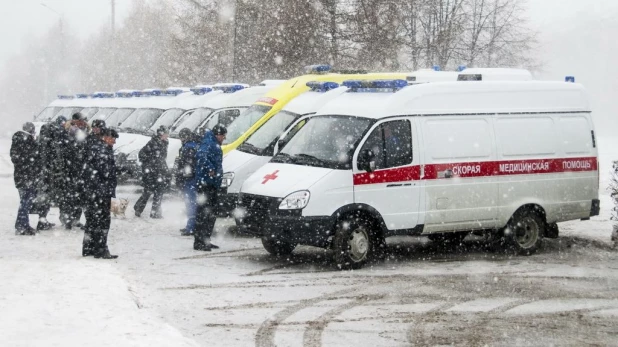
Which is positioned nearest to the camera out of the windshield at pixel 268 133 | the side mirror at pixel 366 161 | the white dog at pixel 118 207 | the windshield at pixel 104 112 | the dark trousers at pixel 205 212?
the side mirror at pixel 366 161

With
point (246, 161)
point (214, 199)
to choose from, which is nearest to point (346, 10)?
point (246, 161)

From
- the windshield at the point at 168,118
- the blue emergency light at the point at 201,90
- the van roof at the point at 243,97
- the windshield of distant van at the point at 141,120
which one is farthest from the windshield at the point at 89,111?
the van roof at the point at 243,97

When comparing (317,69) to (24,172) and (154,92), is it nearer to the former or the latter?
(24,172)

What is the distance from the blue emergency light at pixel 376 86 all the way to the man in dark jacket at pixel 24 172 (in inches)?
205

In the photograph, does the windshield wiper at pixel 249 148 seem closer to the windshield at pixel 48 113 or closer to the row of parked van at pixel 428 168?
the row of parked van at pixel 428 168

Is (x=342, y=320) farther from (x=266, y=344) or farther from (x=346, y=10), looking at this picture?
(x=346, y=10)

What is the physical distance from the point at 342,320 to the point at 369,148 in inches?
137

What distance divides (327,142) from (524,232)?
11.0ft

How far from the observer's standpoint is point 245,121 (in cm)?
1602

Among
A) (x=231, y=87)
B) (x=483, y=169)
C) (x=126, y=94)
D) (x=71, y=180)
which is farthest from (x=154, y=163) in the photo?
(x=126, y=94)

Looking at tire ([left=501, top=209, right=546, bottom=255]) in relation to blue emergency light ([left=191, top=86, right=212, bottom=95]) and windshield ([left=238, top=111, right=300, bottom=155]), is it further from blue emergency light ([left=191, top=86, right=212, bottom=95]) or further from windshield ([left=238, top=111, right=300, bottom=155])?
blue emergency light ([left=191, top=86, right=212, bottom=95])

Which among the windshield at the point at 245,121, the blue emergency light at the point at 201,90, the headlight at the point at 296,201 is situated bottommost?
the headlight at the point at 296,201

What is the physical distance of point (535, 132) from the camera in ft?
42.3

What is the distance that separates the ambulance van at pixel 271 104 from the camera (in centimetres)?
1541
